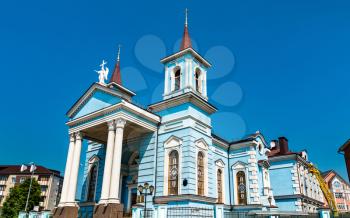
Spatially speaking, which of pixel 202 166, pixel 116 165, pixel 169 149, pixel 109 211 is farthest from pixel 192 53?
pixel 109 211

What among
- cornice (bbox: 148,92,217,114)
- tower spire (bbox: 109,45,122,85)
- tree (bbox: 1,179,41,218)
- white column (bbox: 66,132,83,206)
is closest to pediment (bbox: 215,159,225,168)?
cornice (bbox: 148,92,217,114)

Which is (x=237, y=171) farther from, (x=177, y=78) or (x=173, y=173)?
(x=177, y=78)

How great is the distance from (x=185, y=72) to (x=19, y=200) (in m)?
36.3

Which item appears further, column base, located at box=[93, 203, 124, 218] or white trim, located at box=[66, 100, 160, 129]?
white trim, located at box=[66, 100, 160, 129]

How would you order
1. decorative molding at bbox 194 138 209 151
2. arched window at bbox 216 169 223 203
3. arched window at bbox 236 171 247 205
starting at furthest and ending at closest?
arched window at bbox 236 171 247 205 < arched window at bbox 216 169 223 203 < decorative molding at bbox 194 138 209 151

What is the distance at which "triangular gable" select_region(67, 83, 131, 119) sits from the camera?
61.8 ft

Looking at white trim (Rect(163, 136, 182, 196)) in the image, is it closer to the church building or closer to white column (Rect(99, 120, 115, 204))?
the church building

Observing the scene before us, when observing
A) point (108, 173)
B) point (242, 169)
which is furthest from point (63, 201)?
point (242, 169)

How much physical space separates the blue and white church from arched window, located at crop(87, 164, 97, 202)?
0.25 ft

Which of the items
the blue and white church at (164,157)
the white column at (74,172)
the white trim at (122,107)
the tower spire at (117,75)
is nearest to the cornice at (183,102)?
the blue and white church at (164,157)

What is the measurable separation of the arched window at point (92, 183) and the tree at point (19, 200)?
83.4ft

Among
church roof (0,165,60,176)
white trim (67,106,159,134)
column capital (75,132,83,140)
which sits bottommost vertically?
column capital (75,132,83,140)

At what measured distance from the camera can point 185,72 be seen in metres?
20.6

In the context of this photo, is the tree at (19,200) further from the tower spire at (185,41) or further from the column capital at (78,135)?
the tower spire at (185,41)
